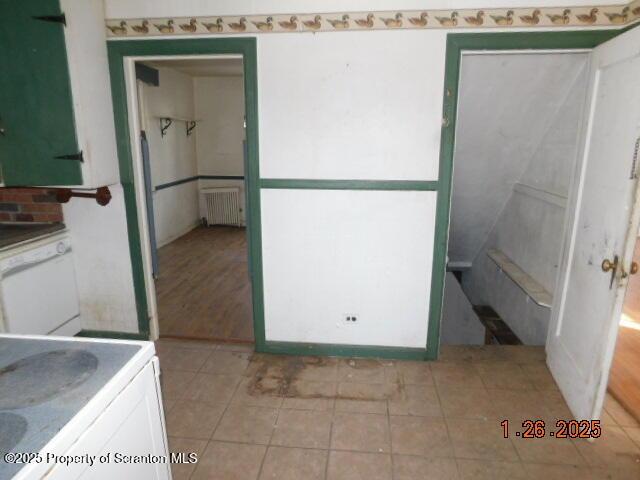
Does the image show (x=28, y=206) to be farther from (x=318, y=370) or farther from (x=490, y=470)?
(x=490, y=470)

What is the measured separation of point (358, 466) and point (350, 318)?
1.05 meters

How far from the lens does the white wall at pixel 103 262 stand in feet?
9.45

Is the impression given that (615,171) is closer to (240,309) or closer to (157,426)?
(157,426)

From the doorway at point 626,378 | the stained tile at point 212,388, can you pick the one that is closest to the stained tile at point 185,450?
the stained tile at point 212,388

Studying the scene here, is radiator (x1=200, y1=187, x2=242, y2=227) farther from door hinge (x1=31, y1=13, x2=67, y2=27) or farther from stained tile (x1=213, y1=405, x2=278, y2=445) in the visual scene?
stained tile (x1=213, y1=405, x2=278, y2=445)

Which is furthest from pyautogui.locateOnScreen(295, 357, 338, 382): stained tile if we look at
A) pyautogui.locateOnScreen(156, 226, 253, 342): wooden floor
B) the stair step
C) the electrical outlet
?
the stair step

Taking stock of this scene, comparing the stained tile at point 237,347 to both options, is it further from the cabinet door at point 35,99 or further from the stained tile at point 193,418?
the cabinet door at point 35,99

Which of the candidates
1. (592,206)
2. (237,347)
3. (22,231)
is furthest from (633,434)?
(22,231)

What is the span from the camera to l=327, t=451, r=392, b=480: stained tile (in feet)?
6.32

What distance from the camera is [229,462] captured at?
2.02 meters

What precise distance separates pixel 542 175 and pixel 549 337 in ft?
4.36

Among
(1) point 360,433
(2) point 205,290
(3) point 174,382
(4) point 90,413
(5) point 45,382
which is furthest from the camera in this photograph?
(2) point 205,290

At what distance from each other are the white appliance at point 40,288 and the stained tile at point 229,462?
144 cm

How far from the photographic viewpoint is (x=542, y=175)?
3.28 m
